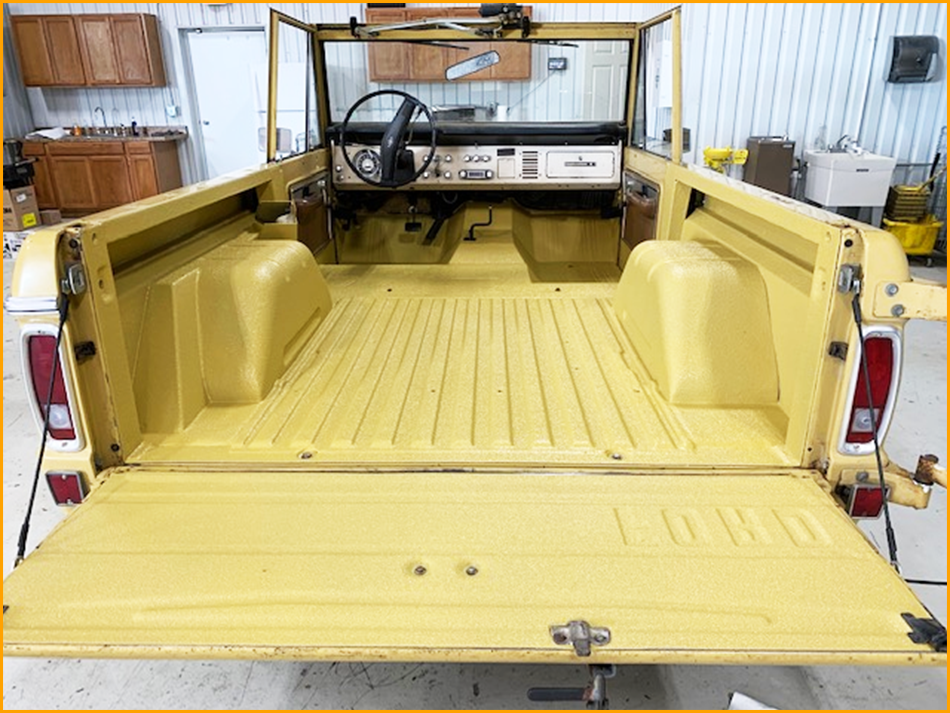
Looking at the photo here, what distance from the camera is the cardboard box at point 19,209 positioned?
23.8ft

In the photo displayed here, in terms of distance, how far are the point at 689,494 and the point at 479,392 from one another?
2.62 feet

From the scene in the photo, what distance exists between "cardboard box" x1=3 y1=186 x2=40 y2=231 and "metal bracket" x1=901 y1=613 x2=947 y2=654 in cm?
857

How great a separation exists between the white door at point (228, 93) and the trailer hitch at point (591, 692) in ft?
26.5

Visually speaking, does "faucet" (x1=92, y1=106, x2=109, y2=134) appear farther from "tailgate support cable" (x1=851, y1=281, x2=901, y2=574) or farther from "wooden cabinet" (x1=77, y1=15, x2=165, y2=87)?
"tailgate support cable" (x1=851, y1=281, x2=901, y2=574)

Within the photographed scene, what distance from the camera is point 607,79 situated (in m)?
4.18

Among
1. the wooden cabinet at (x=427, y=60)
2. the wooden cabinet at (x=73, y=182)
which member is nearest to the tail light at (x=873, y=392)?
the wooden cabinet at (x=427, y=60)

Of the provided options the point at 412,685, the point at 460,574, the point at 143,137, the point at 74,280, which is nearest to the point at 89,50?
the point at 143,137

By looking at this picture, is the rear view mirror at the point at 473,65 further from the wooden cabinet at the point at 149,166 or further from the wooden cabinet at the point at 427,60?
the wooden cabinet at the point at 149,166

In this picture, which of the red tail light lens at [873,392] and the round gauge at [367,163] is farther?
the round gauge at [367,163]

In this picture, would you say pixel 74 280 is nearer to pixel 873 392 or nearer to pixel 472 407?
pixel 472 407

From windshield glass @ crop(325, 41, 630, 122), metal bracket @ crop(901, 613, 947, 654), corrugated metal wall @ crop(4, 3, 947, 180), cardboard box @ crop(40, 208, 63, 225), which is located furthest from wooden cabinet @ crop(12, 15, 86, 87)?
metal bracket @ crop(901, 613, 947, 654)

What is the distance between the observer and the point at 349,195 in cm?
419

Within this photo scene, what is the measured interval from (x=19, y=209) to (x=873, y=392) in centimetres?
852

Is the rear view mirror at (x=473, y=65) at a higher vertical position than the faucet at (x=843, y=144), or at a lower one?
higher
